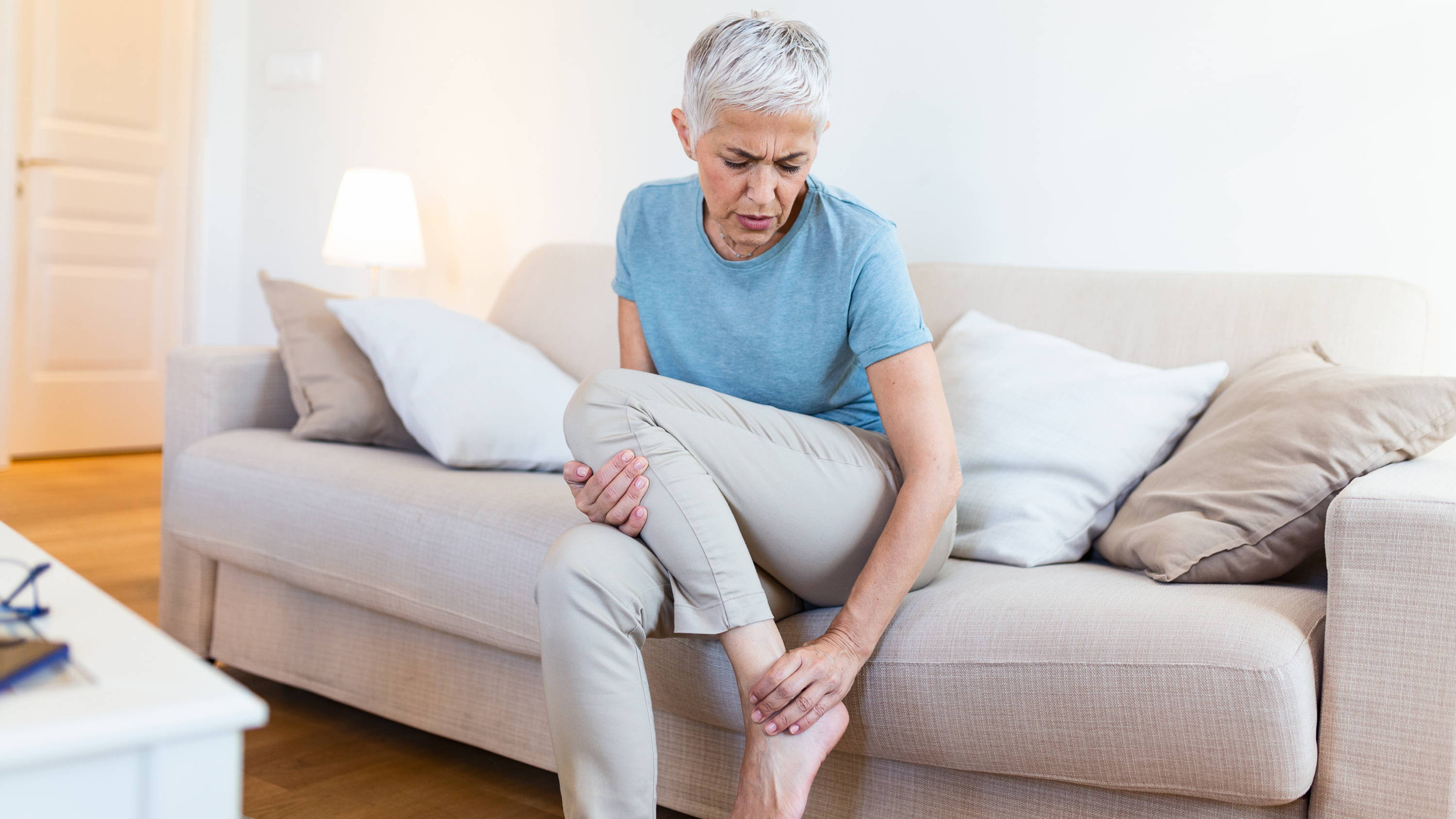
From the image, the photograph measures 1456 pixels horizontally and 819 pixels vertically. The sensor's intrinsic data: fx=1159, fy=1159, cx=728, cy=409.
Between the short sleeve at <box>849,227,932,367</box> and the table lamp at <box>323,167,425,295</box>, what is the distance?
6.11ft

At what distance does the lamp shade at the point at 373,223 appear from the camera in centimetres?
286

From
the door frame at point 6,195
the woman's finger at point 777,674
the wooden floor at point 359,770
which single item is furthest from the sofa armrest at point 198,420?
the door frame at point 6,195

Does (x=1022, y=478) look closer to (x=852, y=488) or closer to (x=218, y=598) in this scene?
(x=852, y=488)

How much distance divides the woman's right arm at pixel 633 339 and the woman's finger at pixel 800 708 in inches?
21.3

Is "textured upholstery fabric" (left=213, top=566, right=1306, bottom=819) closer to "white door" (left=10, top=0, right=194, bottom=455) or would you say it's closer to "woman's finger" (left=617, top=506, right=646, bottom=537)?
"woman's finger" (left=617, top=506, right=646, bottom=537)

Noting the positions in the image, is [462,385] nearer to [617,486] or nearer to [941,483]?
[617,486]

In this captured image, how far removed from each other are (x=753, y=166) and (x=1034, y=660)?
59cm

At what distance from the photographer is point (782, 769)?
1132 mm

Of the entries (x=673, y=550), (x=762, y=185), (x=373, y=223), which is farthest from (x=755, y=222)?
(x=373, y=223)

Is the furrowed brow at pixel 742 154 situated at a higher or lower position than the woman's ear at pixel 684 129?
lower

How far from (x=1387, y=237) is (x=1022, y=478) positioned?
779 millimetres

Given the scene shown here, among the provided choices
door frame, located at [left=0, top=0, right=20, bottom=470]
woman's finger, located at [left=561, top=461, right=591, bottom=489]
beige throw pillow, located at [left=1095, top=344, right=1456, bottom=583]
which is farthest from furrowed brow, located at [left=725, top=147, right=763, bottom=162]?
door frame, located at [left=0, top=0, right=20, bottom=470]

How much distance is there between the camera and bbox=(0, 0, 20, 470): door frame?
11.8 ft

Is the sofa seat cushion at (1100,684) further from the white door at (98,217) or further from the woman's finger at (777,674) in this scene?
the white door at (98,217)
